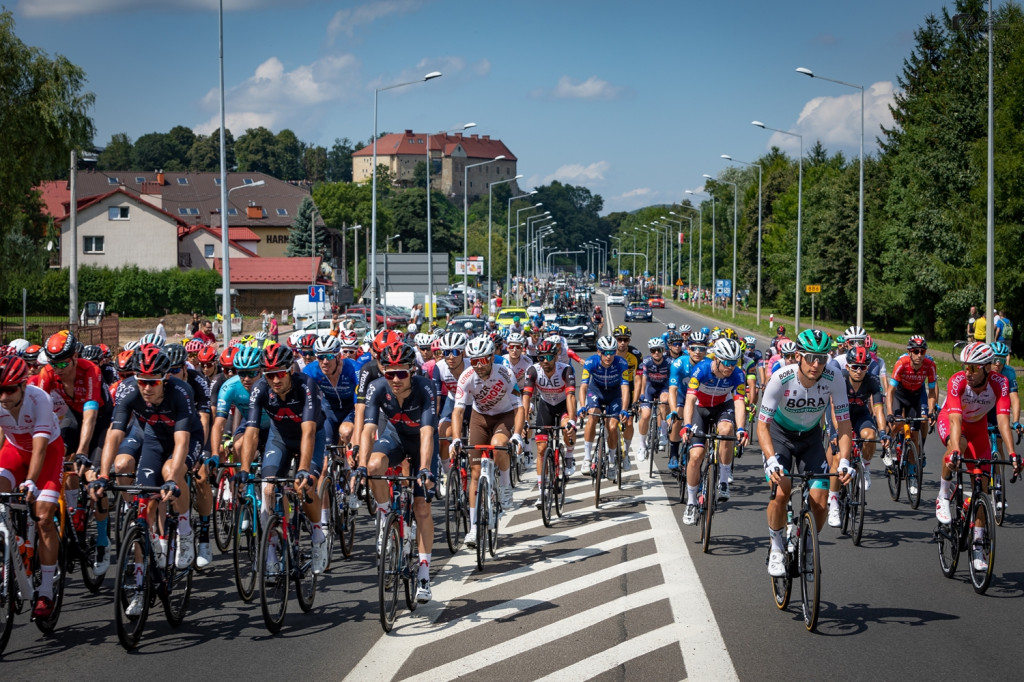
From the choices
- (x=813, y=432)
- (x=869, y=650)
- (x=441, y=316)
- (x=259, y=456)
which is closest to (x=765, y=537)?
(x=813, y=432)

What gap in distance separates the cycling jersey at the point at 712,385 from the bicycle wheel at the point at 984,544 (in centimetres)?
342

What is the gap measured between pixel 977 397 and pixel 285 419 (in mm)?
6089

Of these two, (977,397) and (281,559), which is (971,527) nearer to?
(977,397)

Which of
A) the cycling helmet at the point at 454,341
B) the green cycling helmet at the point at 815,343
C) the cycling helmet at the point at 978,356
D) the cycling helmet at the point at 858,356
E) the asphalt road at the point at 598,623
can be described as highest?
the green cycling helmet at the point at 815,343

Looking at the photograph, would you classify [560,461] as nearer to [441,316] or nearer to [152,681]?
[152,681]

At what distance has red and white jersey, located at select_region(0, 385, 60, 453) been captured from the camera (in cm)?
809

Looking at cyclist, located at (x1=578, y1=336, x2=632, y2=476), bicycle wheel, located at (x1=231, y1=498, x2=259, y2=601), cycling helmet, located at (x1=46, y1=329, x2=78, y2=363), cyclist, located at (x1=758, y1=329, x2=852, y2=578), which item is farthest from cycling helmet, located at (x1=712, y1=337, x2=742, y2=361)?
cycling helmet, located at (x1=46, y1=329, x2=78, y2=363)

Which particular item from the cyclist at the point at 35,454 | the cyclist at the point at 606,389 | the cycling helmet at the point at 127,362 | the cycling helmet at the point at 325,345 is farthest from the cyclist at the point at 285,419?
the cyclist at the point at 606,389

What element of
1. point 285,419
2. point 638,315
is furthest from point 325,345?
point 638,315

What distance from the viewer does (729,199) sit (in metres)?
129

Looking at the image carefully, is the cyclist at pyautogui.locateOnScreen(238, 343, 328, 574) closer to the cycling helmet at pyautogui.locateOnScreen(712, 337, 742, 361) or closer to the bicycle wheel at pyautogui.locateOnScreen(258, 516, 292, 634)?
the bicycle wheel at pyautogui.locateOnScreen(258, 516, 292, 634)

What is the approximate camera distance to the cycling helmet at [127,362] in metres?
8.54

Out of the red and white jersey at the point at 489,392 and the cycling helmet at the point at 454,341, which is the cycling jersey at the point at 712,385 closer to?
the red and white jersey at the point at 489,392

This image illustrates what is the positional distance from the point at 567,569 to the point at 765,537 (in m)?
2.61
